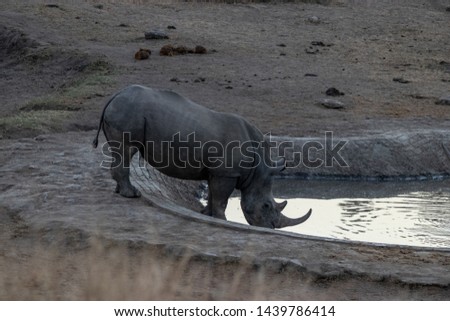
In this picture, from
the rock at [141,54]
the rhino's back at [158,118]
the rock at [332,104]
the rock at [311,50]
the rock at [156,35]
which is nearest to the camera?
the rhino's back at [158,118]

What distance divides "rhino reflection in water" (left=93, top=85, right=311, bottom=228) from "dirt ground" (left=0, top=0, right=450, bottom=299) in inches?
18.3

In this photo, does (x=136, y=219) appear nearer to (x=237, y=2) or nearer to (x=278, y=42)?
(x=278, y=42)

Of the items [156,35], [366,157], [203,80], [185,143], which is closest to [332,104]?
[203,80]

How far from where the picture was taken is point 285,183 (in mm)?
11680

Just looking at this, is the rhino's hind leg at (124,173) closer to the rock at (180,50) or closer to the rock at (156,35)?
the rock at (180,50)

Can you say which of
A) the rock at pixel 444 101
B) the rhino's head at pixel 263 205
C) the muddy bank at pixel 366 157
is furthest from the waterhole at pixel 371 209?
the rock at pixel 444 101

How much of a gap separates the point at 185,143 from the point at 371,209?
2.91m

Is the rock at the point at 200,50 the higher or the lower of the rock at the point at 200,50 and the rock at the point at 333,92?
the lower

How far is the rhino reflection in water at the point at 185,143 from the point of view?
838 cm

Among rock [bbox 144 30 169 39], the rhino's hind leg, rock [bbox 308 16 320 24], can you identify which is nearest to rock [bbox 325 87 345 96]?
rock [bbox 144 30 169 39]

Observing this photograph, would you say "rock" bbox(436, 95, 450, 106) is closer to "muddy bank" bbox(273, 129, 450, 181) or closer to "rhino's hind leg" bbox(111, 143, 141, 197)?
"muddy bank" bbox(273, 129, 450, 181)

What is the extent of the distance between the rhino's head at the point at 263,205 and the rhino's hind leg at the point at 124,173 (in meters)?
0.96

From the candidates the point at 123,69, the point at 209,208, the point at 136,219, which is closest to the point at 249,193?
the point at 209,208
